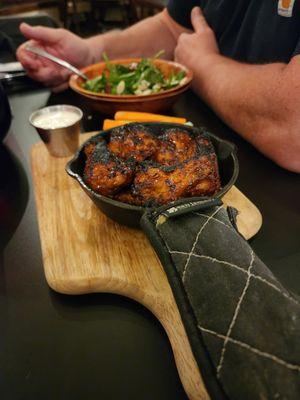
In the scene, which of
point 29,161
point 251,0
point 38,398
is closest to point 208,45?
point 251,0

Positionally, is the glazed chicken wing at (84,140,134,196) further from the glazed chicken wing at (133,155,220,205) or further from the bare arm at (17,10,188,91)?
the bare arm at (17,10,188,91)

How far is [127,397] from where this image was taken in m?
0.57

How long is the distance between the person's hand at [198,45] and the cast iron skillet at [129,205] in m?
0.78

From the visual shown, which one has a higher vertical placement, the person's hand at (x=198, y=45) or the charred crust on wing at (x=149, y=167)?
the person's hand at (x=198, y=45)

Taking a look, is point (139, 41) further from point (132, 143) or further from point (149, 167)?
point (149, 167)

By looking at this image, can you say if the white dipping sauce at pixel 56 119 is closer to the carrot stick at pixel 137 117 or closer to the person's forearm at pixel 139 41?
the carrot stick at pixel 137 117

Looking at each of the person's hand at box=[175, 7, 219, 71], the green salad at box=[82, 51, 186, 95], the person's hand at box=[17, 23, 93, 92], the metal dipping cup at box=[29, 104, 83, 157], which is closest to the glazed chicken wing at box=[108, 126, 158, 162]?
the metal dipping cup at box=[29, 104, 83, 157]

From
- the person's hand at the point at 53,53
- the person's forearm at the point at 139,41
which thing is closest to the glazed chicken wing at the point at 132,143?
the person's hand at the point at 53,53

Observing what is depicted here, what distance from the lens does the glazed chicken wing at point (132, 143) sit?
866mm

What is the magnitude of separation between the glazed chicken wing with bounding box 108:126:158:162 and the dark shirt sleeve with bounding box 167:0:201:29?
1.46m

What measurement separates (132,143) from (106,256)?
0.31 meters

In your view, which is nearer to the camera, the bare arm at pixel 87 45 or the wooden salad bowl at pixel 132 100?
the wooden salad bowl at pixel 132 100

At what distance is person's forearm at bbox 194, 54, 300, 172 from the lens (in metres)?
1.06

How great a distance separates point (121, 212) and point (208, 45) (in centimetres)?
127
